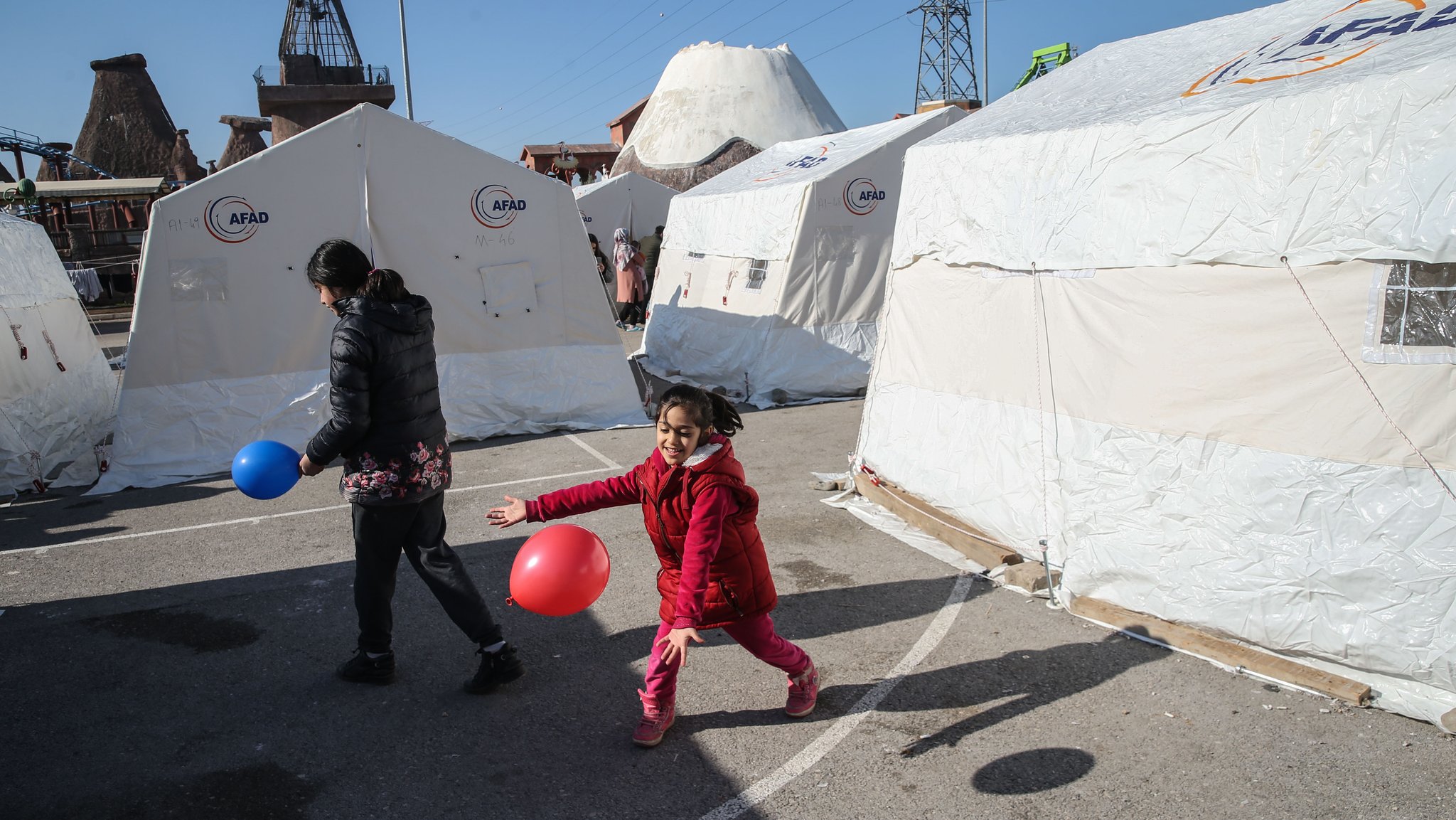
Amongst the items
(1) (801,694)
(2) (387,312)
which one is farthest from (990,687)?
(2) (387,312)

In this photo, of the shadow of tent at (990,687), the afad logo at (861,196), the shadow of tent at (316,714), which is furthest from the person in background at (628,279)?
the shadow of tent at (990,687)

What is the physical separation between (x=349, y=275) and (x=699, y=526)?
193 centimetres

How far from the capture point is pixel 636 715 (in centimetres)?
396

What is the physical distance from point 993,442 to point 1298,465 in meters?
1.86

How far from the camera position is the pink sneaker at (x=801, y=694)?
3857mm

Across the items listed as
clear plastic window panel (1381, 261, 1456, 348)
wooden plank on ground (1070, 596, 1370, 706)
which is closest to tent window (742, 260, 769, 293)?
wooden plank on ground (1070, 596, 1370, 706)

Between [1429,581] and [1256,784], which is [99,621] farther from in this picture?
[1429,581]

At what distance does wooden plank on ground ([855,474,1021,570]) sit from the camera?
18.0ft

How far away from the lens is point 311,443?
3857 millimetres

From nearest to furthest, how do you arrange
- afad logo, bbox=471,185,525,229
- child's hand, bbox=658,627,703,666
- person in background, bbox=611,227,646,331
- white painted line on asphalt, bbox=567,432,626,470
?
1. child's hand, bbox=658,627,703,666
2. white painted line on asphalt, bbox=567,432,626,470
3. afad logo, bbox=471,185,525,229
4. person in background, bbox=611,227,646,331

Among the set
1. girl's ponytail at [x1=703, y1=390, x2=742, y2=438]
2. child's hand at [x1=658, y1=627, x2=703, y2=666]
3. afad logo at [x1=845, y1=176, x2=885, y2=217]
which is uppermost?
afad logo at [x1=845, y1=176, x2=885, y2=217]

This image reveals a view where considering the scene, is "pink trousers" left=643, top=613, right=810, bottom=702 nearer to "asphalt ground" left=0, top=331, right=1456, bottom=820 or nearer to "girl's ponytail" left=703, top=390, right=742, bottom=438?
"asphalt ground" left=0, top=331, right=1456, bottom=820

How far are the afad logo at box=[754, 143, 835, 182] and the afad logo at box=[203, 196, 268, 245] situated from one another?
21.8 feet

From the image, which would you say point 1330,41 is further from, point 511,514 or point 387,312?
point 387,312
